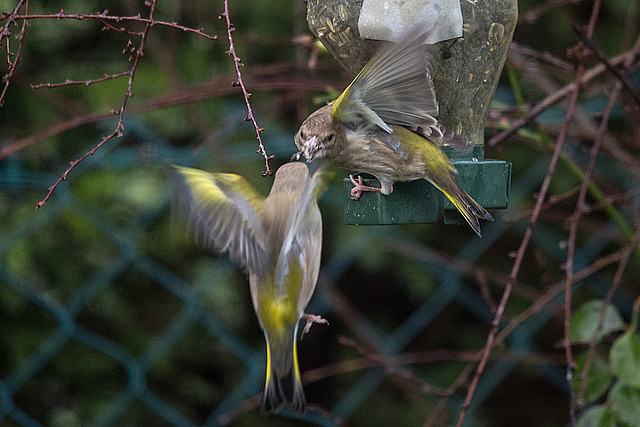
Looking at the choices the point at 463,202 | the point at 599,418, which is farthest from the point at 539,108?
the point at 599,418

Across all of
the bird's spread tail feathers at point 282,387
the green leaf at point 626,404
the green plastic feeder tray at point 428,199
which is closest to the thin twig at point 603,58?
the green plastic feeder tray at point 428,199

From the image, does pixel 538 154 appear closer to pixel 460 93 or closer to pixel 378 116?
pixel 460 93

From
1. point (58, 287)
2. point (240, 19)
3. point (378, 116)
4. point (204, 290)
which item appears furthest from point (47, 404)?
point (378, 116)

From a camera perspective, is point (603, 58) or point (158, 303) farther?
point (158, 303)

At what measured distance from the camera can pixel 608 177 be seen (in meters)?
2.87

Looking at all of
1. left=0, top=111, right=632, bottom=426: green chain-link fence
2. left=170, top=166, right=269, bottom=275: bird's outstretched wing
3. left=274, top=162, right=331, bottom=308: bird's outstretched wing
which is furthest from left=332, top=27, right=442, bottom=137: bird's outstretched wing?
left=0, top=111, right=632, bottom=426: green chain-link fence

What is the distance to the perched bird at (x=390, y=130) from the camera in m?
1.25

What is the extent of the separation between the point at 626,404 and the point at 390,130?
2.54 feet

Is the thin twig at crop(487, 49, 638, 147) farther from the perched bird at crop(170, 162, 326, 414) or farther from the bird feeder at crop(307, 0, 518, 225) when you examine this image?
the perched bird at crop(170, 162, 326, 414)

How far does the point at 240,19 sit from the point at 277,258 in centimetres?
150

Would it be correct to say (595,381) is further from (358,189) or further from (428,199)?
(358,189)

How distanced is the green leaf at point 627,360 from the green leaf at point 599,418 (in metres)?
0.09

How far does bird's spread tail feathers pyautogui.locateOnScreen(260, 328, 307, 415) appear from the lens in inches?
64.2

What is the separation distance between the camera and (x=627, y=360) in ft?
4.74
